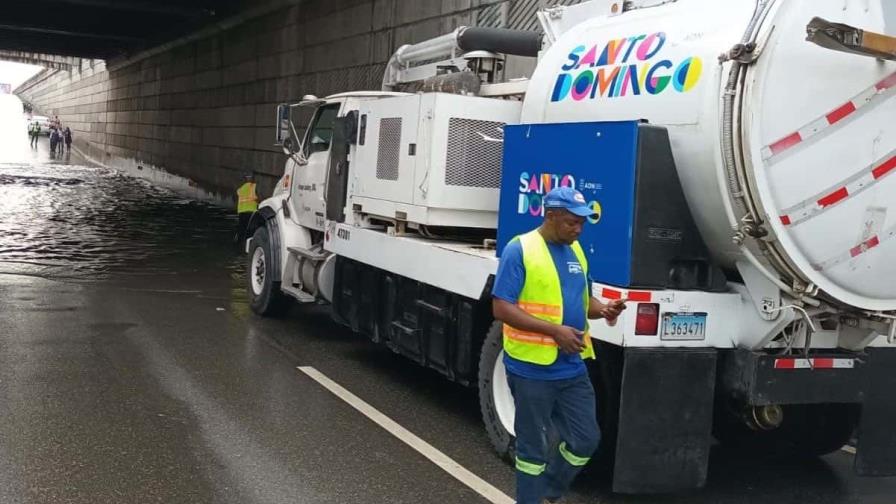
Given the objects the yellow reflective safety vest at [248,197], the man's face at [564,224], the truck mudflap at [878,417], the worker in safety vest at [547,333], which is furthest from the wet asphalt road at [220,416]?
the yellow reflective safety vest at [248,197]

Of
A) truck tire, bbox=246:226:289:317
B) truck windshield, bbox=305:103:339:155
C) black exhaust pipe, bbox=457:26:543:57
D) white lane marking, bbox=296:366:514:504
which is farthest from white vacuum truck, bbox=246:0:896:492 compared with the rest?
truck tire, bbox=246:226:289:317

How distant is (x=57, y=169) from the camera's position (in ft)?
139

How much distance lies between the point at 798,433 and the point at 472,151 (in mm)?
3026

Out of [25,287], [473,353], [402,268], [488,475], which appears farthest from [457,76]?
[25,287]

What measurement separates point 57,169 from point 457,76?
130ft

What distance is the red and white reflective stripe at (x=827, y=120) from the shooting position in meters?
4.41

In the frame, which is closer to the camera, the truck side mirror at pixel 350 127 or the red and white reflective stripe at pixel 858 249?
Result: the red and white reflective stripe at pixel 858 249

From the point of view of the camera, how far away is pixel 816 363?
483 centimetres

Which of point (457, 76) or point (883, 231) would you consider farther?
point (457, 76)

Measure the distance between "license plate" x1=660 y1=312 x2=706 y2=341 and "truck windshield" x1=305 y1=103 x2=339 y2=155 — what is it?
16.9 ft

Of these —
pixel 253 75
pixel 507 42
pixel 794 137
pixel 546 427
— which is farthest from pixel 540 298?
pixel 253 75

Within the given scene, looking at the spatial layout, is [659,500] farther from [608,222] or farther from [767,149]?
[767,149]

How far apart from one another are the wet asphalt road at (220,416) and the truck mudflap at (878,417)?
44 cm

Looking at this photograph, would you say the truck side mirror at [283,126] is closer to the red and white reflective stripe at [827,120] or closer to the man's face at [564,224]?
the man's face at [564,224]
